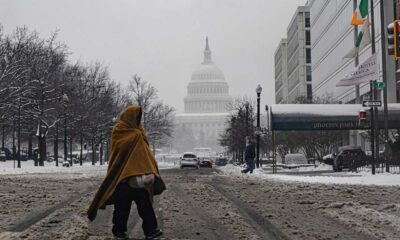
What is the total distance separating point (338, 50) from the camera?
75.9 meters

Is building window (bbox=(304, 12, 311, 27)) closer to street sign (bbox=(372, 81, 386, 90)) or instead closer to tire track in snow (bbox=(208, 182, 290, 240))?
street sign (bbox=(372, 81, 386, 90))

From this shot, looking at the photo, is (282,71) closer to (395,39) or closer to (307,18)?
(307,18)

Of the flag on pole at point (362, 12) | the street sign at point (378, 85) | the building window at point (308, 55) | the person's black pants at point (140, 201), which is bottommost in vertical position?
the person's black pants at point (140, 201)

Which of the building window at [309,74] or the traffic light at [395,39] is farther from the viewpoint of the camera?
the building window at [309,74]

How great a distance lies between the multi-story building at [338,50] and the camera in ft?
187

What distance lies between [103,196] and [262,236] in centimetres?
218

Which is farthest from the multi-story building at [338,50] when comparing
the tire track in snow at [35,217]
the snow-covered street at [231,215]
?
the tire track in snow at [35,217]

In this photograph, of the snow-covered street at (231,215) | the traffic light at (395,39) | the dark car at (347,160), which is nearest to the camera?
the snow-covered street at (231,215)

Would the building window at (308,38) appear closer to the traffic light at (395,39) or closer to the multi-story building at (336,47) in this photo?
the multi-story building at (336,47)

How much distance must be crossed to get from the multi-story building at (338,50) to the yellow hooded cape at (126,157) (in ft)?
161

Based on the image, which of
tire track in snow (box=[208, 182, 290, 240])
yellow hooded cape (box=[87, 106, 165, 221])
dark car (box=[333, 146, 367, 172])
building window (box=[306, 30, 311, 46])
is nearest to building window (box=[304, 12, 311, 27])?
building window (box=[306, 30, 311, 46])

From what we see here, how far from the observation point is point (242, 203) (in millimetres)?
13953

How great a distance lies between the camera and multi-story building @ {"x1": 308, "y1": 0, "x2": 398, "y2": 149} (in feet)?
187

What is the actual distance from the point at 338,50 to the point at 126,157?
70339 mm
